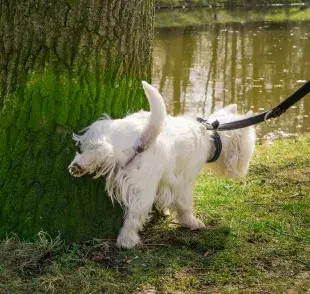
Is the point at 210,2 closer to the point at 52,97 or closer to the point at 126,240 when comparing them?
the point at 52,97

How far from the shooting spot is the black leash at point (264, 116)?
3.78 meters

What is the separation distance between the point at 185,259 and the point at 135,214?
0.47 meters

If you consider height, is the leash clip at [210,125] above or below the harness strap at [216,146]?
above

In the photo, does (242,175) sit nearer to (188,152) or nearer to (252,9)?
(188,152)

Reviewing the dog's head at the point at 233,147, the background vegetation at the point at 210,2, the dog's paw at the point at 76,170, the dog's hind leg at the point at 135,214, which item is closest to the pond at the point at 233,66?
the dog's head at the point at 233,147

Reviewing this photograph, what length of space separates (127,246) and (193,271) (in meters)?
0.53

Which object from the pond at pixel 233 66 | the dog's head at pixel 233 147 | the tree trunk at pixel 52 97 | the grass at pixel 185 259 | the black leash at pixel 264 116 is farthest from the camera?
the pond at pixel 233 66

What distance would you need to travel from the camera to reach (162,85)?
14250 millimetres

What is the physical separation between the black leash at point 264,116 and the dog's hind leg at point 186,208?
520 millimetres

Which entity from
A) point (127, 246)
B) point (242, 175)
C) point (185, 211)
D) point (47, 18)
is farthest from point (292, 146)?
point (47, 18)

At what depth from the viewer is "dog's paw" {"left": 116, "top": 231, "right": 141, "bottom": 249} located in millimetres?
3850

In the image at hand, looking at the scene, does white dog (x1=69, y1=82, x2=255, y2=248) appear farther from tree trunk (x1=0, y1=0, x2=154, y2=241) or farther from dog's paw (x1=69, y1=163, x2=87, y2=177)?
tree trunk (x1=0, y1=0, x2=154, y2=241)

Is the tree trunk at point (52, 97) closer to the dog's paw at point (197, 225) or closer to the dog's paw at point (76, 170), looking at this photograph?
the dog's paw at point (76, 170)

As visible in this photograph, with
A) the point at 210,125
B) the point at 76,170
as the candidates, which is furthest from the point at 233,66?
the point at 76,170
